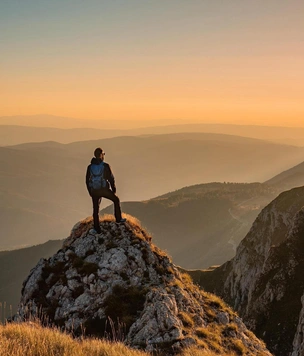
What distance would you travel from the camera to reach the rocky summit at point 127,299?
39.4 feet

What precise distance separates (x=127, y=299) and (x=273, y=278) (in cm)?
2492

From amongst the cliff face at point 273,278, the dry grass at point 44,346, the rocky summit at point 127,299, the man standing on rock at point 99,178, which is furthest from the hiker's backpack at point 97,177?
the cliff face at point 273,278

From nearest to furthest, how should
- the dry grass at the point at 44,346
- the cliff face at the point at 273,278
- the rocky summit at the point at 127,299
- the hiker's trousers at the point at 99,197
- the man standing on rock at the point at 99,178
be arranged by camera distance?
the dry grass at the point at 44,346
the rocky summit at the point at 127,299
the man standing on rock at the point at 99,178
the hiker's trousers at the point at 99,197
the cliff face at the point at 273,278

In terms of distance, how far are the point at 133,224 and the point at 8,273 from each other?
191926mm

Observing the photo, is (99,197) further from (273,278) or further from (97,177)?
(273,278)

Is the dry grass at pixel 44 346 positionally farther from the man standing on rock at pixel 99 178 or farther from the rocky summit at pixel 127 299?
the man standing on rock at pixel 99 178

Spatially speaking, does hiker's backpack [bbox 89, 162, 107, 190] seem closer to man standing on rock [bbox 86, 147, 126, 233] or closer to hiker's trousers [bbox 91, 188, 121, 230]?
man standing on rock [bbox 86, 147, 126, 233]

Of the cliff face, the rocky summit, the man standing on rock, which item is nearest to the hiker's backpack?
the man standing on rock

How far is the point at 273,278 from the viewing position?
33.7 meters

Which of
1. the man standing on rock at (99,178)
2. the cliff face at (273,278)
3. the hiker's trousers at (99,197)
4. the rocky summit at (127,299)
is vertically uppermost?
the man standing on rock at (99,178)

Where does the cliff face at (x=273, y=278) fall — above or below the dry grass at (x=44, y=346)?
below

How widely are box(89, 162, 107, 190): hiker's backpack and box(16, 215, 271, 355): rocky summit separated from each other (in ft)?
8.28

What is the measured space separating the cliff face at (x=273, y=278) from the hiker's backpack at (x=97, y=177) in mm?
18833

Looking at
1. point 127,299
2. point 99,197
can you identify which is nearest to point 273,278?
point 99,197
